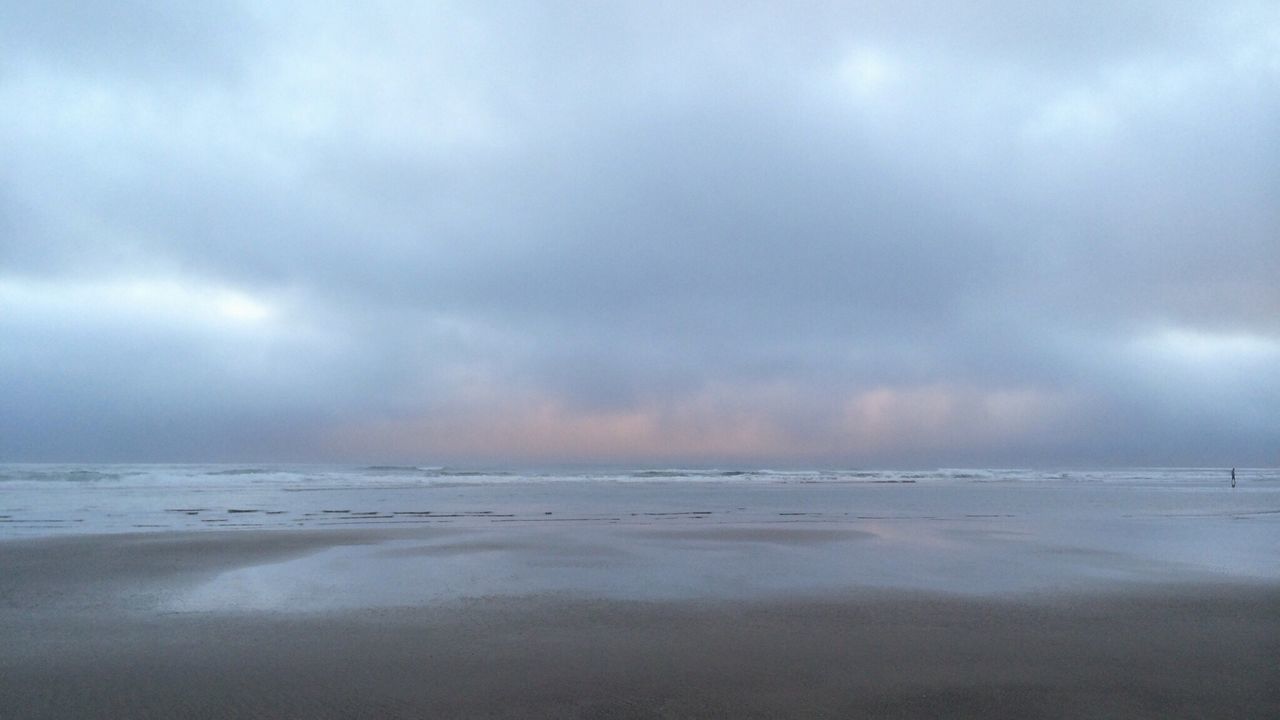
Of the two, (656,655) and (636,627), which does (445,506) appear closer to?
(636,627)

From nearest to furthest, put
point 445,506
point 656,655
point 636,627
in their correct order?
1. point 656,655
2. point 636,627
3. point 445,506

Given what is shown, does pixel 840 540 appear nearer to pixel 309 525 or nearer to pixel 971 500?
pixel 309 525

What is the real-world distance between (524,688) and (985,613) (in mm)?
6246

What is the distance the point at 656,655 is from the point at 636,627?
122 centimetres

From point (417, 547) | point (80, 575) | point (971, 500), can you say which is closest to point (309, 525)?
point (417, 547)

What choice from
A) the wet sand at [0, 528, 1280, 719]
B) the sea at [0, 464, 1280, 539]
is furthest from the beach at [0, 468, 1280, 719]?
the sea at [0, 464, 1280, 539]

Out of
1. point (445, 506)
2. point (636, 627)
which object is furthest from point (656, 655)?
point (445, 506)

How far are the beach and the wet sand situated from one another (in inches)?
1.4

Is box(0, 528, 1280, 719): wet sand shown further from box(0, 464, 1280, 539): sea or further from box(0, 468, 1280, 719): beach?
box(0, 464, 1280, 539): sea

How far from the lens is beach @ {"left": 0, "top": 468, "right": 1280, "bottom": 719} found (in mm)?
6121

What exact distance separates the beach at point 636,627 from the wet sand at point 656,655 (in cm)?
4

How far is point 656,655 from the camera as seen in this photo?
730 cm

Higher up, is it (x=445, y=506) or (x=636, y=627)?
(x=636, y=627)

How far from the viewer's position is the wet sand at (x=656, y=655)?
5988 mm
